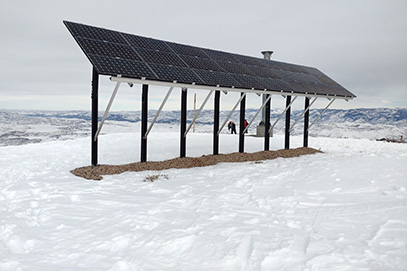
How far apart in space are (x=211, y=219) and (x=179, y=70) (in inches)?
248

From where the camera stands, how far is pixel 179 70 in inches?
410

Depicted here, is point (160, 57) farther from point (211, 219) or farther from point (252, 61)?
point (211, 219)

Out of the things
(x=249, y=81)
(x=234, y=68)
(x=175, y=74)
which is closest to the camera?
(x=175, y=74)

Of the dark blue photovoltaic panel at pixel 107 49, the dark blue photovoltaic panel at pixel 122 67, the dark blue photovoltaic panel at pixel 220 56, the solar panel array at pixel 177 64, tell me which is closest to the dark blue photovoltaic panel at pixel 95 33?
the solar panel array at pixel 177 64

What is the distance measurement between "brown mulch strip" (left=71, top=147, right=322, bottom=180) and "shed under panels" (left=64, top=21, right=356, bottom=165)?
459 millimetres

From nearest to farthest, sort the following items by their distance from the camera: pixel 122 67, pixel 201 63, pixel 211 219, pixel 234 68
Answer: pixel 211 219
pixel 122 67
pixel 201 63
pixel 234 68

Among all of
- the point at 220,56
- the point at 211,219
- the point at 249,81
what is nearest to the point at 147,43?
the point at 220,56

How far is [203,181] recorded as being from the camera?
328 inches

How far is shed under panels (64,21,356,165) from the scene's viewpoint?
9.13 metres

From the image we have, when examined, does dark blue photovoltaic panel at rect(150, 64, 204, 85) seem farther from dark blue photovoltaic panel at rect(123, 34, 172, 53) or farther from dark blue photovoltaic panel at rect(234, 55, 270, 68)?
dark blue photovoltaic panel at rect(234, 55, 270, 68)

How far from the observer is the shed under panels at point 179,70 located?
913 centimetres

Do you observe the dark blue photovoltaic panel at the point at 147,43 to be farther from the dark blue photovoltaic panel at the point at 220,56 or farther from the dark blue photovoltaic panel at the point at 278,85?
the dark blue photovoltaic panel at the point at 278,85

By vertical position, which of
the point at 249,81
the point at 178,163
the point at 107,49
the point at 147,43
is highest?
the point at 147,43

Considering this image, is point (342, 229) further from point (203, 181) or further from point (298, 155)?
point (298, 155)
